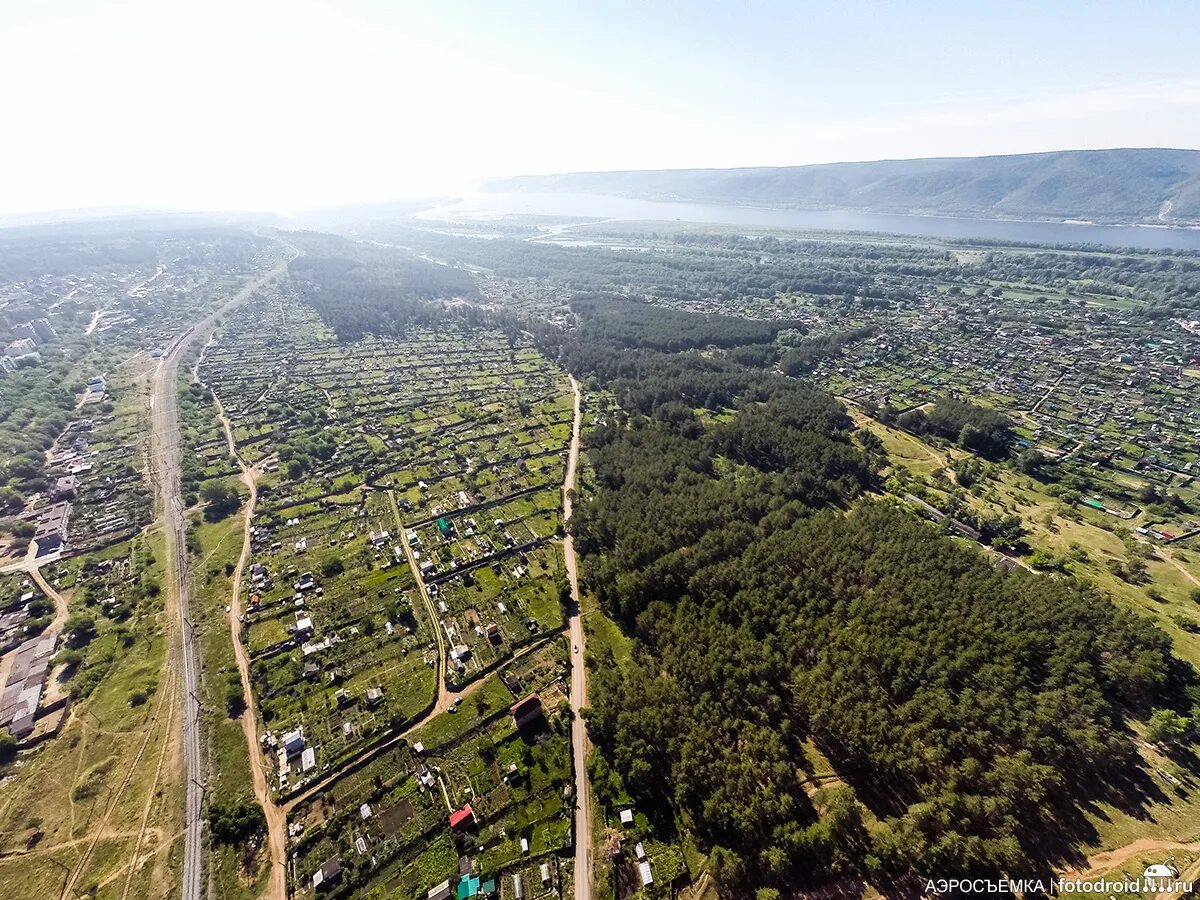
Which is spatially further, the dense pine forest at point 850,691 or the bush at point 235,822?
the bush at point 235,822

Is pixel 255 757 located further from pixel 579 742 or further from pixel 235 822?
pixel 579 742

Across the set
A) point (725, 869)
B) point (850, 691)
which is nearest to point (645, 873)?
point (725, 869)

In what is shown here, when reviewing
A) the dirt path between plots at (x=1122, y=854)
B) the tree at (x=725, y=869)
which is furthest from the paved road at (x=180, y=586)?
the dirt path between plots at (x=1122, y=854)

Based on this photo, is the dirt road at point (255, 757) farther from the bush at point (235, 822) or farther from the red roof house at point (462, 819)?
the red roof house at point (462, 819)

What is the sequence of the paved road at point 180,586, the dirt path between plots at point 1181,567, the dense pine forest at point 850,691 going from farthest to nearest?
the dirt path between plots at point 1181,567 → the paved road at point 180,586 → the dense pine forest at point 850,691

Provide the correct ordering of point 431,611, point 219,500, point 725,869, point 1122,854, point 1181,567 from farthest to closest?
point 219,500, point 1181,567, point 431,611, point 1122,854, point 725,869

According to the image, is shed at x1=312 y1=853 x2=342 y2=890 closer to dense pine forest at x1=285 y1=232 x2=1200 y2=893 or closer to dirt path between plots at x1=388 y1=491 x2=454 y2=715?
dirt path between plots at x1=388 y1=491 x2=454 y2=715

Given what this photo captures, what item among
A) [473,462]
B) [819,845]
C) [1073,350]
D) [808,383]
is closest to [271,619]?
[473,462]

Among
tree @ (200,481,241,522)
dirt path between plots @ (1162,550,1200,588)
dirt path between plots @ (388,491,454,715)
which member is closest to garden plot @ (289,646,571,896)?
dirt path between plots @ (388,491,454,715)
